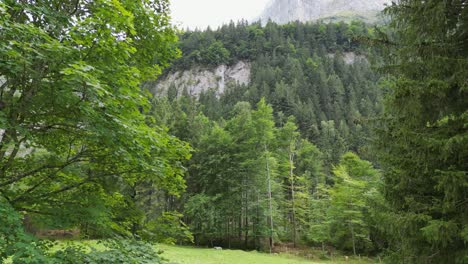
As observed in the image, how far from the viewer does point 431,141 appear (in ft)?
17.8

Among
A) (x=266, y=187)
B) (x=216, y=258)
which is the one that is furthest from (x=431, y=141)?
(x=266, y=187)

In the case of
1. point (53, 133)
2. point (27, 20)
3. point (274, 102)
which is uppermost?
point (274, 102)

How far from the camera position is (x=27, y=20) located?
4180 millimetres

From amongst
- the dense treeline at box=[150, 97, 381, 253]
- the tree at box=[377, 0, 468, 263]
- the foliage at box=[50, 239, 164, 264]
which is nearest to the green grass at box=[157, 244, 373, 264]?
the dense treeline at box=[150, 97, 381, 253]

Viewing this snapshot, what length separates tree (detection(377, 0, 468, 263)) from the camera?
5312 millimetres

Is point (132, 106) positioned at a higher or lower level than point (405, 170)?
higher

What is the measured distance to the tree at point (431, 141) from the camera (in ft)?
17.4

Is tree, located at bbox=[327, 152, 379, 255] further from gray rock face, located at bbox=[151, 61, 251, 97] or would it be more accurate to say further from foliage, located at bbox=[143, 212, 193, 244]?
gray rock face, located at bbox=[151, 61, 251, 97]

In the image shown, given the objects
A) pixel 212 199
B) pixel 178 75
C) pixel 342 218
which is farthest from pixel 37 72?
pixel 178 75

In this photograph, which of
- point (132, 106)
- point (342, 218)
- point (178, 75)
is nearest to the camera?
point (132, 106)

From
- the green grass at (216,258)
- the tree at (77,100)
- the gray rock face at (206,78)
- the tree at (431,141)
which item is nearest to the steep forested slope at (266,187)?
the tree at (431,141)

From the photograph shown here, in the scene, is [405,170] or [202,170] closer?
[405,170]

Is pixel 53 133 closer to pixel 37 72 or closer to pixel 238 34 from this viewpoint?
pixel 37 72

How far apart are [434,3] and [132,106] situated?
637 centimetres
